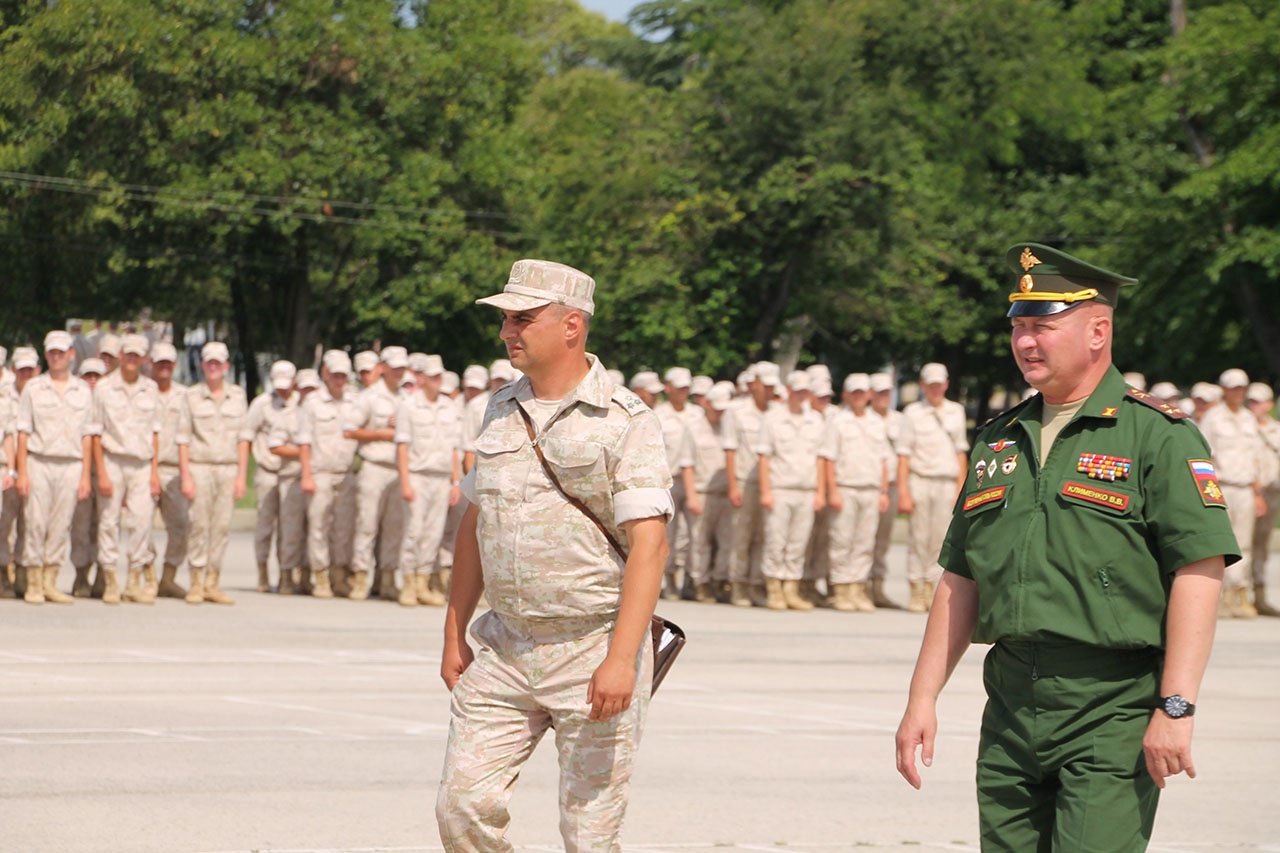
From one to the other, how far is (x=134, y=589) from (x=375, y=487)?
2.45 m

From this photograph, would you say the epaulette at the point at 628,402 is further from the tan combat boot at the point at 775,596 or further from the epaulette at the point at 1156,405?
the tan combat boot at the point at 775,596

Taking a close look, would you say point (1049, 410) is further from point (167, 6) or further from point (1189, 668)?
point (167, 6)

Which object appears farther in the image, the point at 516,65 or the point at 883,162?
the point at 516,65

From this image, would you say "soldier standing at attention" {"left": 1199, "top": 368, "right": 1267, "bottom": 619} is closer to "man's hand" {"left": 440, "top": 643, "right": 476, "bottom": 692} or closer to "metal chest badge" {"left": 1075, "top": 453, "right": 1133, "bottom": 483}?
"man's hand" {"left": 440, "top": 643, "right": 476, "bottom": 692}

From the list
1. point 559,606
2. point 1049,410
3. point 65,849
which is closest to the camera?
point 1049,410

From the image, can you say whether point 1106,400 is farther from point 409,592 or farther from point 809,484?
point 809,484

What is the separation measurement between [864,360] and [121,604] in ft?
138

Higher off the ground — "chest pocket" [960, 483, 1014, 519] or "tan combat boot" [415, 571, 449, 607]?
"chest pocket" [960, 483, 1014, 519]

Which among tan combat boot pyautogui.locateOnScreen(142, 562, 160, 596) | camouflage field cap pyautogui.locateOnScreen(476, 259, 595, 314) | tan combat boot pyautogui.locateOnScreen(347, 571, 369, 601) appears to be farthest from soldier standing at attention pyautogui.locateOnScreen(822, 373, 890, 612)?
camouflage field cap pyautogui.locateOnScreen(476, 259, 595, 314)

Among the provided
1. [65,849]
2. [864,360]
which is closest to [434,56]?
[864,360]

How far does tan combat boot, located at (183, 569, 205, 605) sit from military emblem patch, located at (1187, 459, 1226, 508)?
1416 cm

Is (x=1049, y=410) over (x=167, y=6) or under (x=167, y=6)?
under

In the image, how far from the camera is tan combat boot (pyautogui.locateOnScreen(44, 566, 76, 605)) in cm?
1783

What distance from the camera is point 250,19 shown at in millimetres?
44594
